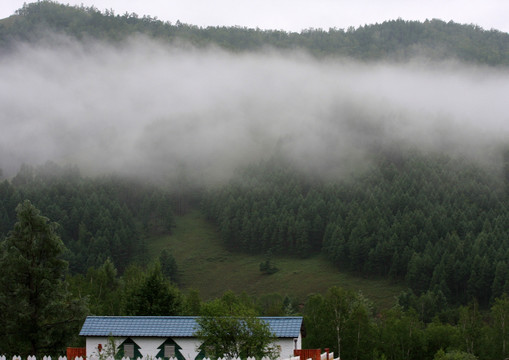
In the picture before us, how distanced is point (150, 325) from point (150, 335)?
1249 mm

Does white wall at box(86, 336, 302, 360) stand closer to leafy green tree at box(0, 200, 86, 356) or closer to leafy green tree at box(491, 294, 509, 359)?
leafy green tree at box(0, 200, 86, 356)

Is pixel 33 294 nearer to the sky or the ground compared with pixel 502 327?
nearer to the sky

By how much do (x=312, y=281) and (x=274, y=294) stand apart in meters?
21.9

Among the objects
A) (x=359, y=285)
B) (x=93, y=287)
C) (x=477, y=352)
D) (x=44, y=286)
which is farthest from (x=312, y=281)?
(x=44, y=286)

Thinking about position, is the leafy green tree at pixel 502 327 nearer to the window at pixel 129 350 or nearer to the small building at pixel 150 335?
the small building at pixel 150 335

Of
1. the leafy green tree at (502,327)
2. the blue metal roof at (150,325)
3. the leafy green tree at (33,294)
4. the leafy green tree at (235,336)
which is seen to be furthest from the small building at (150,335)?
the leafy green tree at (502,327)

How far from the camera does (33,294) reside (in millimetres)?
57125

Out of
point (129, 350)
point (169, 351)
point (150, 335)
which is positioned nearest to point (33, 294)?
point (129, 350)

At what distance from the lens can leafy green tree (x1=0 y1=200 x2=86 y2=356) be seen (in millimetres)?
56469

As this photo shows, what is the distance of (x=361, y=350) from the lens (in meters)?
76.6

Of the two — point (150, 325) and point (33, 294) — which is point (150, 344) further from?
point (33, 294)

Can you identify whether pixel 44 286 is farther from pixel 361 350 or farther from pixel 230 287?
Result: pixel 230 287

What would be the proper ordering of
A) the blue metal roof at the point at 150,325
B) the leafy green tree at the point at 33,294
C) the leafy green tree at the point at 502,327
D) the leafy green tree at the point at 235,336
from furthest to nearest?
1. the leafy green tree at the point at 502,327
2. the leafy green tree at the point at 33,294
3. the blue metal roof at the point at 150,325
4. the leafy green tree at the point at 235,336

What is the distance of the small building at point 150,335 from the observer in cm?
5297
